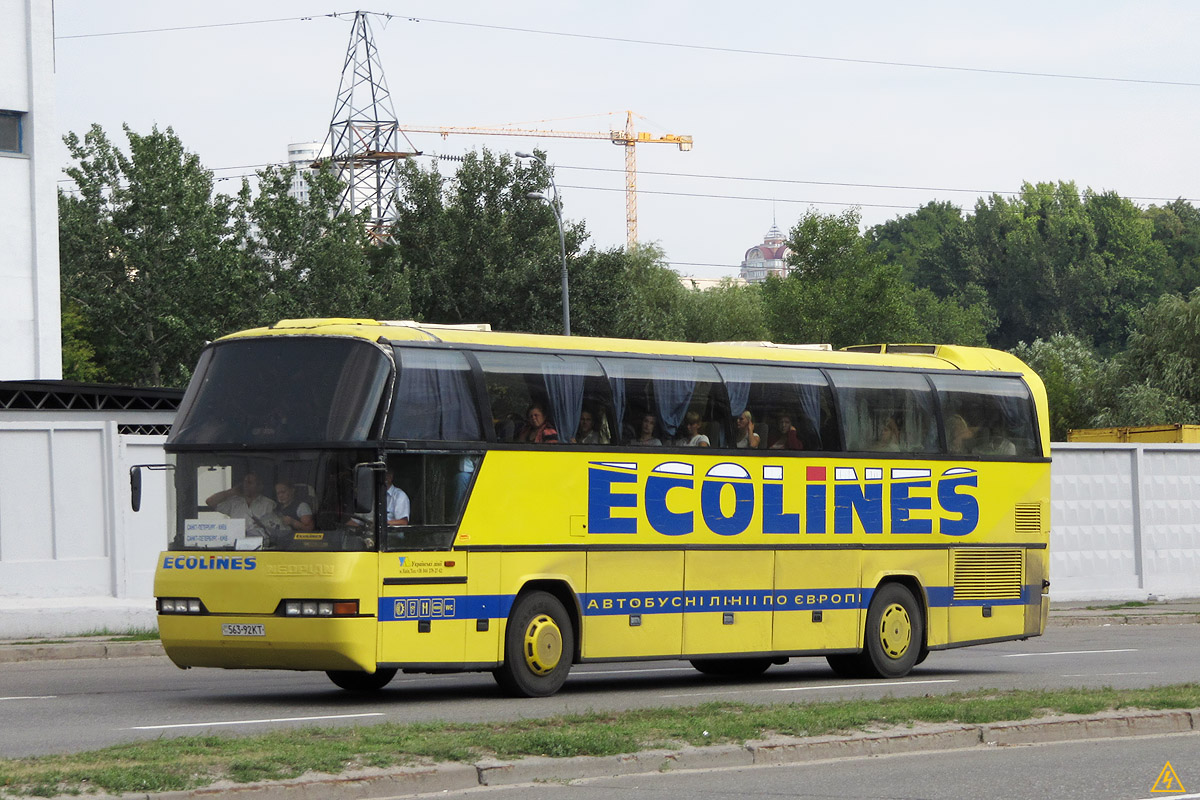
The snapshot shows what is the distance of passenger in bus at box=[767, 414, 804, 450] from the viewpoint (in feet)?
56.7

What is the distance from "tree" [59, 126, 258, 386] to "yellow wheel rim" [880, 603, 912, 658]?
42907 millimetres

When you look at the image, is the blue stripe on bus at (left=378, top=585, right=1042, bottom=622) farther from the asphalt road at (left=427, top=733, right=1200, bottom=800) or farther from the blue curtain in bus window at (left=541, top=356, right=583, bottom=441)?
the asphalt road at (left=427, top=733, right=1200, bottom=800)

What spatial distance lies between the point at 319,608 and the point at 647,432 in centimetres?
404

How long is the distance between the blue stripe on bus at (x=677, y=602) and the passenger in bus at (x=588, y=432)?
1409 mm

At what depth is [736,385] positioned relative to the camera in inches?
671

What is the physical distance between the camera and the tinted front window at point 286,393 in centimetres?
1395

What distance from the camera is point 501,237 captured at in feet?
200

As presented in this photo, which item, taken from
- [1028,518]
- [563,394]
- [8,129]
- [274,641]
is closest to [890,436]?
[1028,518]

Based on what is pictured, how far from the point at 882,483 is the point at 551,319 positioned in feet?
141

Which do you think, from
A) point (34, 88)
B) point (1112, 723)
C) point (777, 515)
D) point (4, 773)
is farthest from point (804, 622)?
point (34, 88)

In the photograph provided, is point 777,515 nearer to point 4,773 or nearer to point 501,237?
point 4,773

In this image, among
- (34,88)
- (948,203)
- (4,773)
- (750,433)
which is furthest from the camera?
(948,203)

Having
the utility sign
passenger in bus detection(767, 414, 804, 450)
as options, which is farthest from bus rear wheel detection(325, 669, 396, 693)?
the utility sign

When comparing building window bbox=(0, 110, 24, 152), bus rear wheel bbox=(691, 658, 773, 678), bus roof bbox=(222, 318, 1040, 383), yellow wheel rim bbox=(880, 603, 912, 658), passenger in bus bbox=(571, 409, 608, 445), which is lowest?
bus rear wheel bbox=(691, 658, 773, 678)
